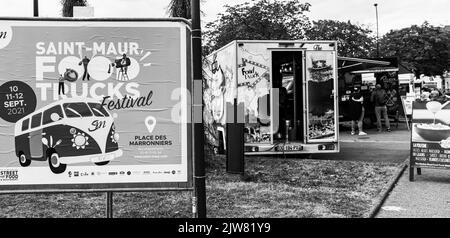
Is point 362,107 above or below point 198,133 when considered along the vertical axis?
above

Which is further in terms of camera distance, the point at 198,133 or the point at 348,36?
the point at 348,36

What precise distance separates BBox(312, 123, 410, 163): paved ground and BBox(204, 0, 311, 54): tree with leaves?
8.86 m

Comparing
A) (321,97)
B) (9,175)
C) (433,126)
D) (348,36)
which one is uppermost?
(348,36)

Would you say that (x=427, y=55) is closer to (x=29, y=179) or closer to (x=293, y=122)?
(x=293, y=122)

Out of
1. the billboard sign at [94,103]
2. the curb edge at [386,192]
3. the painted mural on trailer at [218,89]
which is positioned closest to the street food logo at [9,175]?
the billboard sign at [94,103]

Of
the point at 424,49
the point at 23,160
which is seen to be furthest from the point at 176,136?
the point at 424,49

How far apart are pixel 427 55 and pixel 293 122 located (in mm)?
39903

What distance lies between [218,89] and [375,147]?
4.85 m

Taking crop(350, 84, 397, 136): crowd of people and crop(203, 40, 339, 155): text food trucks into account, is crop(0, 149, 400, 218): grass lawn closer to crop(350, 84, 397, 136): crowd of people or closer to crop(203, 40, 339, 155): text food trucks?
crop(203, 40, 339, 155): text food trucks

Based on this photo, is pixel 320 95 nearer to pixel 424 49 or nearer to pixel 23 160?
pixel 23 160

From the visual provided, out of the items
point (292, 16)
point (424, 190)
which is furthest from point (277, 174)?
point (292, 16)

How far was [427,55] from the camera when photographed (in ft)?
151

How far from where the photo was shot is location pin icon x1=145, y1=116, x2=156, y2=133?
4.94m

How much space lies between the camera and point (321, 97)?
992cm
